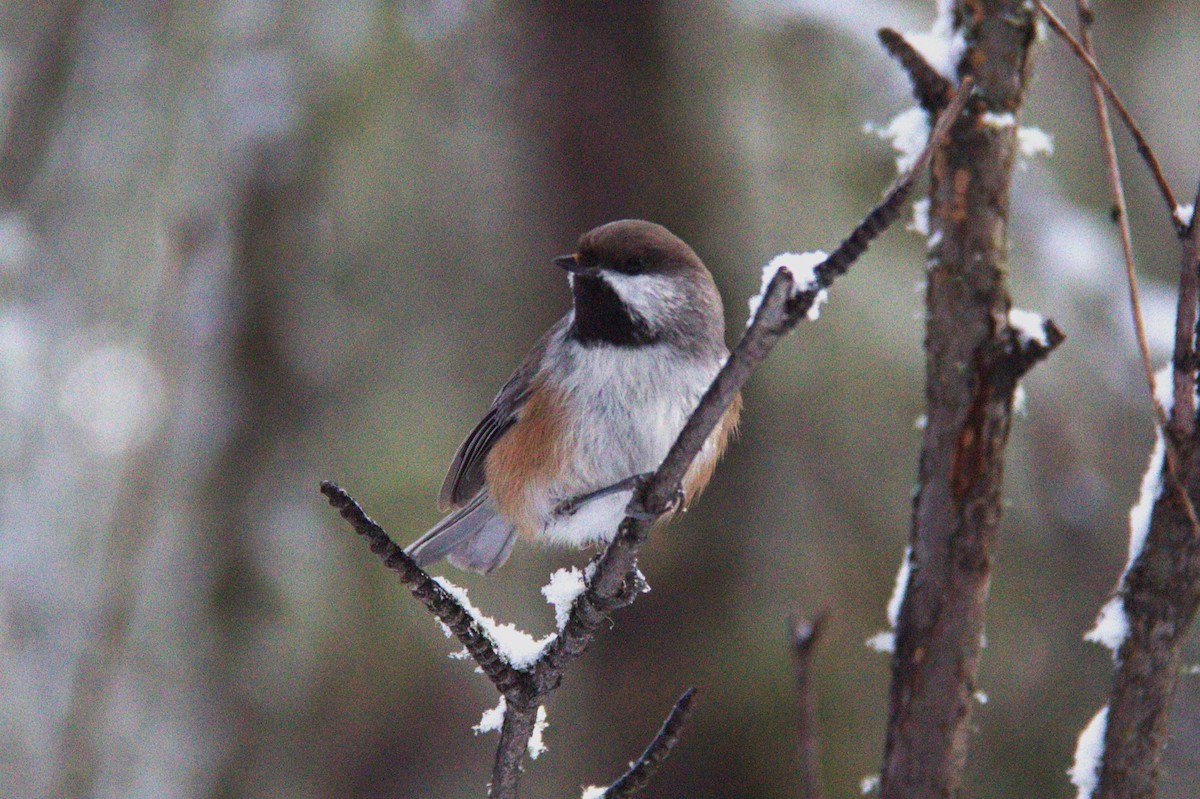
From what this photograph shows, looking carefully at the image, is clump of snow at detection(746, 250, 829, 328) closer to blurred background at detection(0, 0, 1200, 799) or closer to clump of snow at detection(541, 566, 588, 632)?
clump of snow at detection(541, 566, 588, 632)

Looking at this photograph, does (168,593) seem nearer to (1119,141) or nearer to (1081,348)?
(1081,348)

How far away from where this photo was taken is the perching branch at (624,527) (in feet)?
3.99

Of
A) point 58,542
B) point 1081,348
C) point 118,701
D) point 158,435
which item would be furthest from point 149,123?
point 1081,348

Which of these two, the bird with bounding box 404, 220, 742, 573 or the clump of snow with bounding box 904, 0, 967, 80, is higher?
the bird with bounding box 404, 220, 742, 573

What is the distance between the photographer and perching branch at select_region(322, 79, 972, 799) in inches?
47.9

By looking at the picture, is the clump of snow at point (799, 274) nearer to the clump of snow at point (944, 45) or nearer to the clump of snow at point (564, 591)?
the clump of snow at point (564, 591)

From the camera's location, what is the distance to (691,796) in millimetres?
4465

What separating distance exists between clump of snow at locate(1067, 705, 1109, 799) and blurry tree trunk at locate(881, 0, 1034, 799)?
0.55 feet

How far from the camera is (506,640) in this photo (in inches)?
63.4

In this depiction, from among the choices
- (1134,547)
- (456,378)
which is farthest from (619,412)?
(456,378)

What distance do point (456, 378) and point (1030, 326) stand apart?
3.58m

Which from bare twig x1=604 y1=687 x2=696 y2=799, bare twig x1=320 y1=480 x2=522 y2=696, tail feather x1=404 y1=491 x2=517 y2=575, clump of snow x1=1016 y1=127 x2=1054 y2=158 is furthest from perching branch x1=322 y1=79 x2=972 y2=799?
tail feather x1=404 y1=491 x2=517 y2=575

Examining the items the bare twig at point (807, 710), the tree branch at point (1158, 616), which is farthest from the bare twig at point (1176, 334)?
the bare twig at point (807, 710)

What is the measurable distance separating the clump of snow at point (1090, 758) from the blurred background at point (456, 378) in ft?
7.66
